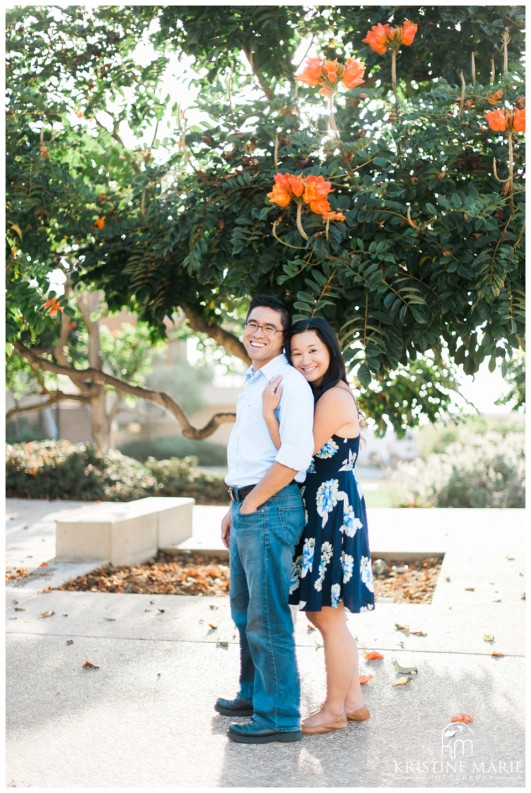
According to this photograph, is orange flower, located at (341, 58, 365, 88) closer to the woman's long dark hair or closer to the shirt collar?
the woman's long dark hair

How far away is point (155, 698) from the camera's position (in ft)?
14.6

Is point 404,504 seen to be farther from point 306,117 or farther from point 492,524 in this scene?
point 306,117

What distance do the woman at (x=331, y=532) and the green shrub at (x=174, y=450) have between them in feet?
82.6

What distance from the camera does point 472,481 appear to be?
14023 millimetres

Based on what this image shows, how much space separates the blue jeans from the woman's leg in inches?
6.3

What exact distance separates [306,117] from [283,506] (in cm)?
294

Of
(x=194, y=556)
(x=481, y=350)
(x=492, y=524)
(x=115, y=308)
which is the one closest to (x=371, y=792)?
(x=481, y=350)

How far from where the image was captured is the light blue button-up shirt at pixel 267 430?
3.78 meters

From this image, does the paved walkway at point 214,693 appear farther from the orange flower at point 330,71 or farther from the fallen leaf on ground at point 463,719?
the orange flower at point 330,71

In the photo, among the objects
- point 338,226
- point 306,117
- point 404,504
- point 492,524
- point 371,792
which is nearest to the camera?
point 371,792

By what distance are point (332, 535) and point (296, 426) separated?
0.55 m

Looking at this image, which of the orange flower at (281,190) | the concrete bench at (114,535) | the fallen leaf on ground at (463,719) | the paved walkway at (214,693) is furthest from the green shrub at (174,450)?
the fallen leaf on ground at (463,719)

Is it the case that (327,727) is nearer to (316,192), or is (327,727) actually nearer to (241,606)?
(241,606)

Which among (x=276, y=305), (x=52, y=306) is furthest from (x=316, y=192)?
(x=52, y=306)
